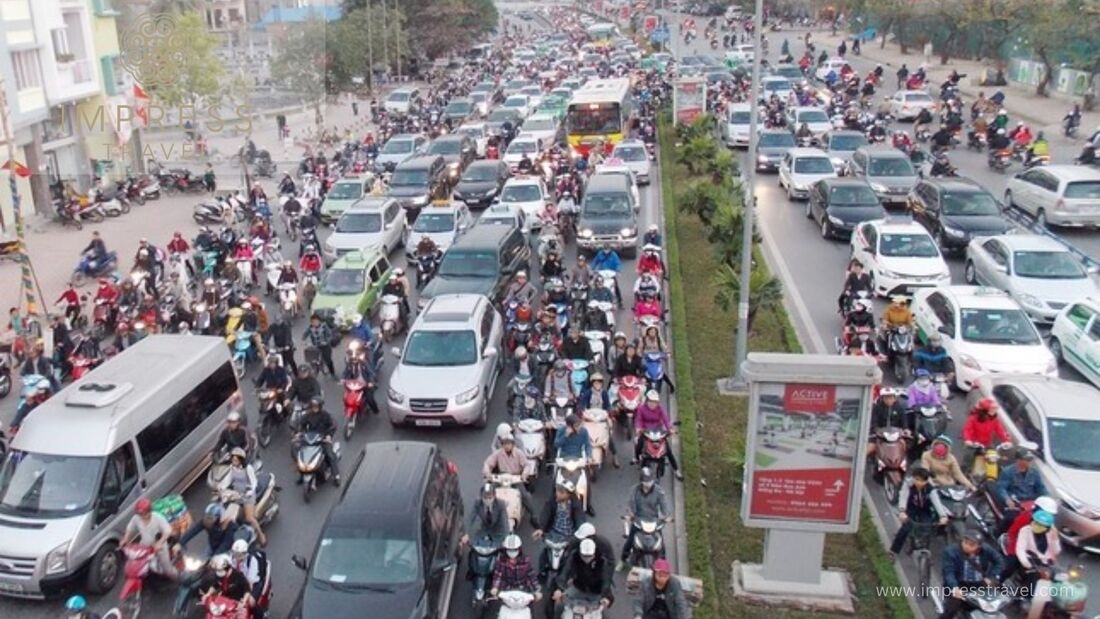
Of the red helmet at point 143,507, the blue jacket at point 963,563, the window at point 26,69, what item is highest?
the window at point 26,69

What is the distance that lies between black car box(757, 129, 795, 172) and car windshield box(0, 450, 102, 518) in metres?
27.8

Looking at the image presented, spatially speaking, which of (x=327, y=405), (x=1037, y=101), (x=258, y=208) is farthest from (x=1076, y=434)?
(x=1037, y=101)

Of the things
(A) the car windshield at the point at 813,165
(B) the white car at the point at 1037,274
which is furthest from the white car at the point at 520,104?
(B) the white car at the point at 1037,274

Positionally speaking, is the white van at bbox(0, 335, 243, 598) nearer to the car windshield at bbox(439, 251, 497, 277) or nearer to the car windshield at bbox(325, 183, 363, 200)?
the car windshield at bbox(439, 251, 497, 277)

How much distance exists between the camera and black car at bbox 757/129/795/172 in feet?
113

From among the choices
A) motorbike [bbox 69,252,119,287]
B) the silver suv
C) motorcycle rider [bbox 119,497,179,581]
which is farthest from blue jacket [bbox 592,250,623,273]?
motorbike [bbox 69,252,119,287]

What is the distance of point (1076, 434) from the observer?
469 inches

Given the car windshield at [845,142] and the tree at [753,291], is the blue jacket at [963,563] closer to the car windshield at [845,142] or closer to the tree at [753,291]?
the tree at [753,291]

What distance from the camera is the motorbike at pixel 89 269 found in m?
24.8

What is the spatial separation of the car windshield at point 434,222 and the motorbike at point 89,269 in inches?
325

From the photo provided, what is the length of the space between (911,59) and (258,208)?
54.2m

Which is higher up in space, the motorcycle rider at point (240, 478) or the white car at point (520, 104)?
the white car at point (520, 104)

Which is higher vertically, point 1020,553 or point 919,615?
point 1020,553

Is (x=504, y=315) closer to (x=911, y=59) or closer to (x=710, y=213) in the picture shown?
(x=710, y=213)
